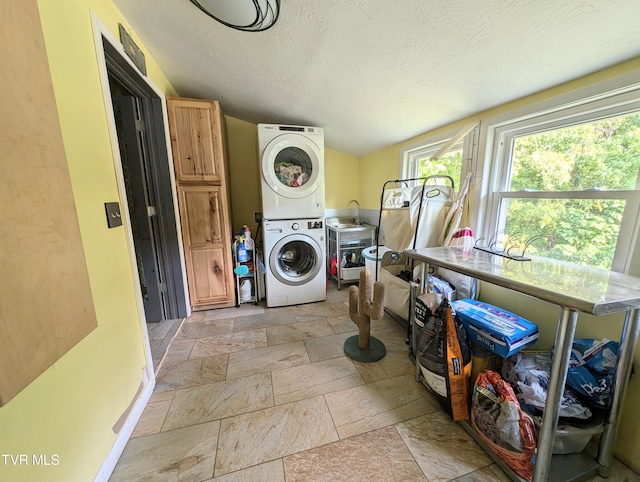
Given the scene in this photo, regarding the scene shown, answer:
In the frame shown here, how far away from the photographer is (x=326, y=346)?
1.77 metres

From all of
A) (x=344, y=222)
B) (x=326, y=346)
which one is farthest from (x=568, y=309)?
(x=344, y=222)

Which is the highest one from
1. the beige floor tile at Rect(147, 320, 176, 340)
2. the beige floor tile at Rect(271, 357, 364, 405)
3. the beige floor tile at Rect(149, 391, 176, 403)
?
the beige floor tile at Rect(147, 320, 176, 340)

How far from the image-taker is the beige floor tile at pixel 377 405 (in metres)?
1.17

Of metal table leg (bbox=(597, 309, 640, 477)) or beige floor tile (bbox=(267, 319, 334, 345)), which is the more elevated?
metal table leg (bbox=(597, 309, 640, 477))

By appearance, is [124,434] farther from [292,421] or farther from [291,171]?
[291,171]

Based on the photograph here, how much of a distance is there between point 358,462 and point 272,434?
1.35 ft

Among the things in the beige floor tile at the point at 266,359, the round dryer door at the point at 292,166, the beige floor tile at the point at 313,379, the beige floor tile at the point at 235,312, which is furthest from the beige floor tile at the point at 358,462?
the round dryer door at the point at 292,166

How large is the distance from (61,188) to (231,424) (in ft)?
4.04

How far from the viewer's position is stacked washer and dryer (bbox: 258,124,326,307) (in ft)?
7.36

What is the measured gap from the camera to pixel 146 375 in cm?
135

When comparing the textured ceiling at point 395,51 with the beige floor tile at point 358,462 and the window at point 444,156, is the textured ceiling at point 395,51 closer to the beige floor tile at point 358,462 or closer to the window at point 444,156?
the window at point 444,156

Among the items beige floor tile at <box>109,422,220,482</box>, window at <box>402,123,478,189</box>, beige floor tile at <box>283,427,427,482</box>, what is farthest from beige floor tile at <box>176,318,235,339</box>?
window at <box>402,123,478,189</box>

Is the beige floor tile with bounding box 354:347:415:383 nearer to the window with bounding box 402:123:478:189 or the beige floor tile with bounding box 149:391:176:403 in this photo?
the beige floor tile with bounding box 149:391:176:403

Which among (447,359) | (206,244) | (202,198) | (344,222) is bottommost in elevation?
(447,359)
